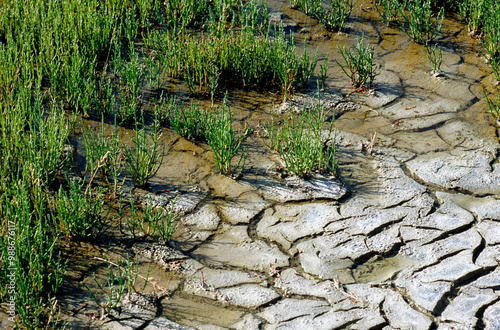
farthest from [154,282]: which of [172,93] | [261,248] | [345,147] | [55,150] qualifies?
[172,93]

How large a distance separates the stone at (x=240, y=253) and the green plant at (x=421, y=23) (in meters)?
3.52

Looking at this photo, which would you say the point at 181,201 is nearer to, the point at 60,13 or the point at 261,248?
the point at 261,248

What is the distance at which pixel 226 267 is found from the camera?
3.46 meters

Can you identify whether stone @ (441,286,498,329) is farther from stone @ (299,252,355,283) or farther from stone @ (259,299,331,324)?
stone @ (259,299,331,324)

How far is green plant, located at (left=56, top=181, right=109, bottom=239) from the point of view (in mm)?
3486

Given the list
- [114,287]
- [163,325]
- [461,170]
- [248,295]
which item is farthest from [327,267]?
[461,170]

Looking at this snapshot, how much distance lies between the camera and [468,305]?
3.01 metres

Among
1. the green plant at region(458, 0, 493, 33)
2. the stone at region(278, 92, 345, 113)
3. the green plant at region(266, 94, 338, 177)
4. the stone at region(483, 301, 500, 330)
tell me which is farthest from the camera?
the green plant at region(458, 0, 493, 33)

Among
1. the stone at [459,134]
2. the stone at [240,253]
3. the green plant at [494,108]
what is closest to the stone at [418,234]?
the stone at [240,253]

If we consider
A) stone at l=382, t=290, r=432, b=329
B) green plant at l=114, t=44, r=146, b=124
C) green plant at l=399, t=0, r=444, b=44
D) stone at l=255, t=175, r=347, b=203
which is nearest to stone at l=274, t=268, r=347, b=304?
stone at l=382, t=290, r=432, b=329

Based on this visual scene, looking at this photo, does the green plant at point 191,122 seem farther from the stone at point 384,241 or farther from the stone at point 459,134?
the stone at point 459,134

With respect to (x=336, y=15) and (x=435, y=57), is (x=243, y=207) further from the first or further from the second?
(x=336, y=15)

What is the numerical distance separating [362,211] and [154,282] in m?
1.61

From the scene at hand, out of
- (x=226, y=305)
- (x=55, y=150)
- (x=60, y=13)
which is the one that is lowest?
(x=226, y=305)
